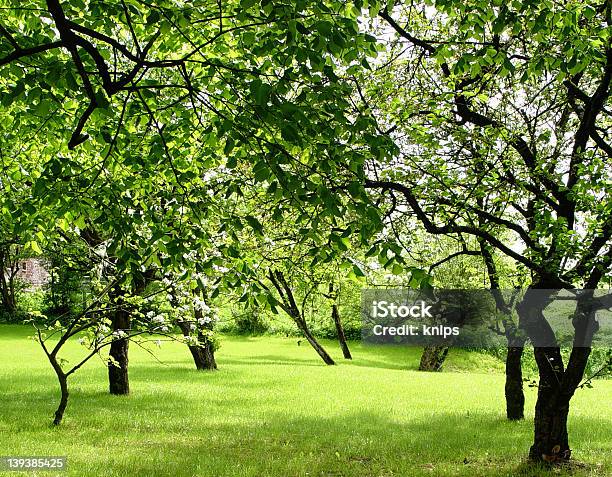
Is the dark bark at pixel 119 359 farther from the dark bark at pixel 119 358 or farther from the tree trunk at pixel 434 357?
the tree trunk at pixel 434 357

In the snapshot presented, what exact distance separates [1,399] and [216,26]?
13.3 meters

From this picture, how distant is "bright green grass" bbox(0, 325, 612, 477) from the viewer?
10.5m

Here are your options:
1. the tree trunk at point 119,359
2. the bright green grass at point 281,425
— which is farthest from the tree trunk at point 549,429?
the tree trunk at point 119,359

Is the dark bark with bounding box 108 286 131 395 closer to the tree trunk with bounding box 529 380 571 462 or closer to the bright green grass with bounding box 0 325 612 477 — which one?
the bright green grass with bounding box 0 325 612 477

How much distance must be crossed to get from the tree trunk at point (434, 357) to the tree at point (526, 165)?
74.3 ft

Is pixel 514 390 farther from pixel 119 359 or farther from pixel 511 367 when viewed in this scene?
pixel 119 359

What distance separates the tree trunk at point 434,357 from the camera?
33.5 metres

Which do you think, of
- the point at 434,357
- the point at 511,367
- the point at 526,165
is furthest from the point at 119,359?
the point at 434,357

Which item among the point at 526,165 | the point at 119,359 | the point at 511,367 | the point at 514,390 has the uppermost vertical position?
the point at 526,165

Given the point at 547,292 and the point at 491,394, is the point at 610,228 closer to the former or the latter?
the point at 547,292

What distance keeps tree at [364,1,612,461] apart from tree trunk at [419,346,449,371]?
22646 millimetres

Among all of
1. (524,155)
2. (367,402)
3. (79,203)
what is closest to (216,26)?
(79,203)

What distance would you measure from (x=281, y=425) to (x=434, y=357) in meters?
20.9

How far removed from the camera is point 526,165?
11.3 metres
